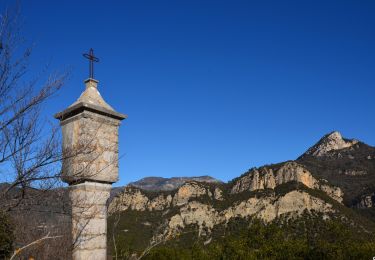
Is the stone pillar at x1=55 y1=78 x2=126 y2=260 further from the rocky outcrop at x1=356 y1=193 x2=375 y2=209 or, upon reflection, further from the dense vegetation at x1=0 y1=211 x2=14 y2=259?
the rocky outcrop at x1=356 y1=193 x2=375 y2=209

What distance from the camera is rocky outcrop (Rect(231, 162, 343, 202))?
87.4 meters

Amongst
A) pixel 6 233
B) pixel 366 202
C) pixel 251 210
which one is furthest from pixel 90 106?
pixel 366 202

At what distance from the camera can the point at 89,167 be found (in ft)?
15.9

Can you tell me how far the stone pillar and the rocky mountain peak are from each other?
123111 mm

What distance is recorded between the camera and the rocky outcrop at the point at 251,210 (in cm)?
7744

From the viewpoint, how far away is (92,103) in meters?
5.00

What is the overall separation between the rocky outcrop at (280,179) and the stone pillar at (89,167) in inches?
3341

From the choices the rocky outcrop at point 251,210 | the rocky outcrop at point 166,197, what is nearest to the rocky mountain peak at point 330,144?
the rocky outcrop at point 166,197

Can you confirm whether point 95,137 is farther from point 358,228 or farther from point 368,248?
point 358,228

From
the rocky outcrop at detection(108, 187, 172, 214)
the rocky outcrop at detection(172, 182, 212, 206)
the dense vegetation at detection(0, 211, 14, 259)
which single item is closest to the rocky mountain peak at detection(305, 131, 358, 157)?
the rocky outcrop at detection(172, 182, 212, 206)

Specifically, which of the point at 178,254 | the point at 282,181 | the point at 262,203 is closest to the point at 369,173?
the point at 282,181

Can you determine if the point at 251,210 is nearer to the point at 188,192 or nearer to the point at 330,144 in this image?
the point at 188,192

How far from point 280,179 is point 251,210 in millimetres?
13382

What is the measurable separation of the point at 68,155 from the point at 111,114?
745 mm
